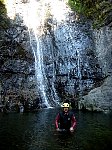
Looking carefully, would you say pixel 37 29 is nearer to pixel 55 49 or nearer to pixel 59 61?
pixel 55 49

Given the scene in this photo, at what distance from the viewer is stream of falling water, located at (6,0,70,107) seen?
31.9m

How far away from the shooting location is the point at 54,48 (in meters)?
33.4

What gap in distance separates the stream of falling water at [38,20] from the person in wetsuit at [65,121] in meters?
10.8

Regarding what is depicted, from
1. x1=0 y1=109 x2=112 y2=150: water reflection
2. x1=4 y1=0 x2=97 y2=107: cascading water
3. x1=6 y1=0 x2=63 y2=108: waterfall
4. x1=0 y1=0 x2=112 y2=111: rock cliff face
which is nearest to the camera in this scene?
x1=0 y1=109 x2=112 y2=150: water reflection

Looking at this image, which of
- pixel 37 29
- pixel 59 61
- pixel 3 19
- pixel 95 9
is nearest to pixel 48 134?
pixel 59 61

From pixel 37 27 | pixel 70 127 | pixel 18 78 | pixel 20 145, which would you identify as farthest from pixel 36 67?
pixel 20 145

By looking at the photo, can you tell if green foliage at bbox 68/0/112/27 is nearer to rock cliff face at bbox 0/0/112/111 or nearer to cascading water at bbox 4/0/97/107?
rock cliff face at bbox 0/0/112/111

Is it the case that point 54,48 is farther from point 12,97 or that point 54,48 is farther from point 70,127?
point 70,127

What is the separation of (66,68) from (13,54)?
4897mm

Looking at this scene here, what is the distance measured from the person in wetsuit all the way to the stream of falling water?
1078 centimetres

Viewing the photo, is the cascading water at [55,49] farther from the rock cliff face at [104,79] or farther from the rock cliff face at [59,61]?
the rock cliff face at [104,79]

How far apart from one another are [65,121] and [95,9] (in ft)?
61.4

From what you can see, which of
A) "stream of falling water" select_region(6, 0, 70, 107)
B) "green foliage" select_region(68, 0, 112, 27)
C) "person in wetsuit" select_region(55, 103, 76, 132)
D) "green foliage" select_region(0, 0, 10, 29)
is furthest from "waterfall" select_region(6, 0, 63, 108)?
"person in wetsuit" select_region(55, 103, 76, 132)

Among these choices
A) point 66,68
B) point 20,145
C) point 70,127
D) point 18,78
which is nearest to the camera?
point 20,145
